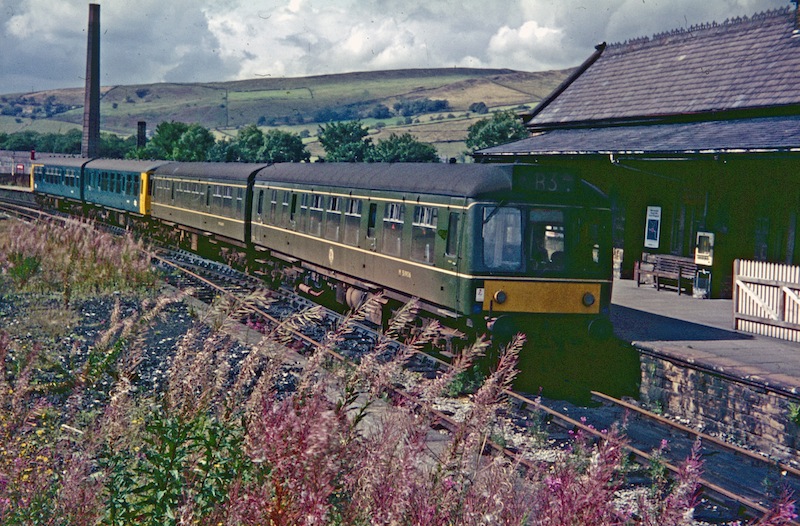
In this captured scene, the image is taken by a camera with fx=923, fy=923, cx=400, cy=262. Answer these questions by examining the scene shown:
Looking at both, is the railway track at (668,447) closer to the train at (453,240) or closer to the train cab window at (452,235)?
the train at (453,240)

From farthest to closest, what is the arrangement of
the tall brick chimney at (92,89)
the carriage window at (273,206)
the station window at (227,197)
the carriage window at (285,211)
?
the tall brick chimney at (92,89) < the station window at (227,197) < the carriage window at (273,206) < the carriage window at (285,211)

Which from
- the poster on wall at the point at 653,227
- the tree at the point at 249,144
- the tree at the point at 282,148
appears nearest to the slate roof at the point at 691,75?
the poster on wall at the point at 653,227

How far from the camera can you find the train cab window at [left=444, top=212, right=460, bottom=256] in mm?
12141

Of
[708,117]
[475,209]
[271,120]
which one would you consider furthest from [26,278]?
[271,120]

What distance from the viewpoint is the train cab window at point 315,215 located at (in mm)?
17656

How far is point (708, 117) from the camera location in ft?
67.7

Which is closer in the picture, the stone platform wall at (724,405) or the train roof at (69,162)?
the stone platform wall at (724,405)

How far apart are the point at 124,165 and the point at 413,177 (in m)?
23.5

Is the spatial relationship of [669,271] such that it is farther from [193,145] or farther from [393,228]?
[193,145]

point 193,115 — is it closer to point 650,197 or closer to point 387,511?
point 650,197

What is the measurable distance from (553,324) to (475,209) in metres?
1.87

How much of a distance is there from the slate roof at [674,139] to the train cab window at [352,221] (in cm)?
573

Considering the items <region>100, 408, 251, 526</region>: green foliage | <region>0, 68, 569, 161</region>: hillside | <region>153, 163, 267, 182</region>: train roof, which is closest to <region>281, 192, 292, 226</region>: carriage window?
<region>153, 163, 267, 182</region>: train roof

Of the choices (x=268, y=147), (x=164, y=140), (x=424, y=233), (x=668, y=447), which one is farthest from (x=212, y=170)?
(x=164, y=140)
